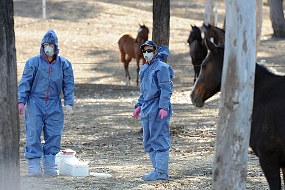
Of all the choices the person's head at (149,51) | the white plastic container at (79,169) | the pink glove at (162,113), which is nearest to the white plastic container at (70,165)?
the white plastic container at (79,169)

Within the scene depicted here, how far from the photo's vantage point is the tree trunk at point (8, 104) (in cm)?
859

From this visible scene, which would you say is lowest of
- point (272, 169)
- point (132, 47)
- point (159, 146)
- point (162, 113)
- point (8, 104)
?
point (132, 47)

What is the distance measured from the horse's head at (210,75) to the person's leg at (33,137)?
2225mm

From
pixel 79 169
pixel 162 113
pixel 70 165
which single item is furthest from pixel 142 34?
pixel 162 113

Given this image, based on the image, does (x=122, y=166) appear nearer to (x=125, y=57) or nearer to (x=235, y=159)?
(x=235, y=159)

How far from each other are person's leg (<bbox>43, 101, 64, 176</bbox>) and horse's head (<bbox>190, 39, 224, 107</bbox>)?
6.73 feet

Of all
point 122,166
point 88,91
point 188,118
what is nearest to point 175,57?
point 88,91

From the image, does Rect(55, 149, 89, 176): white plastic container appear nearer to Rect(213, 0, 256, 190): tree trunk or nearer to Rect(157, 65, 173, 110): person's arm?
Rect(157, 65, 173, 110): person's arm

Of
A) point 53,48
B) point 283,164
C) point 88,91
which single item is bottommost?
point 88,91

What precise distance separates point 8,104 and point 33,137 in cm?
250

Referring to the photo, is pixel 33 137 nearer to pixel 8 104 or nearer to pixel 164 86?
pixel 164 86

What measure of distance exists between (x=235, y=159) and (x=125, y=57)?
21.4 m

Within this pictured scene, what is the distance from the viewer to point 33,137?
1120 cm

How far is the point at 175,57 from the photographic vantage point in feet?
109
